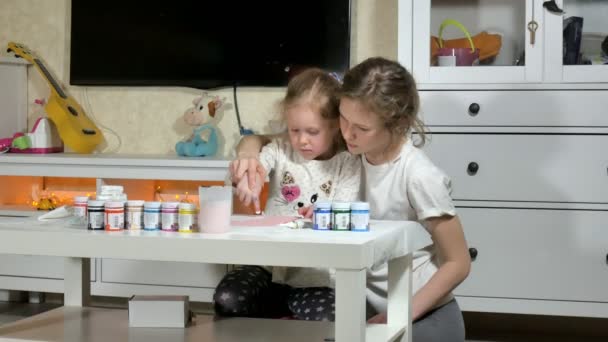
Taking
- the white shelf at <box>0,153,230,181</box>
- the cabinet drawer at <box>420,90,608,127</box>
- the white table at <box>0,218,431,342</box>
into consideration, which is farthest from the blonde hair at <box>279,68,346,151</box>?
the white shelf at <box>0,153,230,181</box>

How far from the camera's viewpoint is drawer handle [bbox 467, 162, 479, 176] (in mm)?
3055

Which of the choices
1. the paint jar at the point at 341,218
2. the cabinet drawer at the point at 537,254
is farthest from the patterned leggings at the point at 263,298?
the cabinet drawer at the point at 537,254

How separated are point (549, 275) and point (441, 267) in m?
1.24

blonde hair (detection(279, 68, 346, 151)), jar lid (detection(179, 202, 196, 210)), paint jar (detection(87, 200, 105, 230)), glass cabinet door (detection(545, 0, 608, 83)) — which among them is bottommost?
paint jar (detection(87, 200, 105, 230))

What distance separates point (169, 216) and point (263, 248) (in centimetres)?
24

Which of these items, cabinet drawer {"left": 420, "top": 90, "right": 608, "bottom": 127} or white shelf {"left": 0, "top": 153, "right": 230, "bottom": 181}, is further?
white shelf {"left": 0, "top": 153, "right": 230, "bottom": 181}

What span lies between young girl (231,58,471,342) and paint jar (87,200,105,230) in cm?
34

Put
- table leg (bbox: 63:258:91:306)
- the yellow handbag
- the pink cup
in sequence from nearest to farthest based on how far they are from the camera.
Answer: the pink cup, table leg (bbox: 63:258:91:306), the yellow handbag

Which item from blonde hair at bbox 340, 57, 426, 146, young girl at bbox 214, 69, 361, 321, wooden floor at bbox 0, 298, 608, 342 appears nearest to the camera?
blonde hair at bbox 340, 57, 426, 146

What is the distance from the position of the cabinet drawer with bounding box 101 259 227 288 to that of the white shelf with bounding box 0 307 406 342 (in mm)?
1363

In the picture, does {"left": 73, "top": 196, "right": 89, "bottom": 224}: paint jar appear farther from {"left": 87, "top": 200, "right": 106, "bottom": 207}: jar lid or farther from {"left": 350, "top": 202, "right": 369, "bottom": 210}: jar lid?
{"left": 350, "top": 202, "right": 369, "bottom": 210}: jar lid

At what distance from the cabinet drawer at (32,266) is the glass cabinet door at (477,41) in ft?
4.75

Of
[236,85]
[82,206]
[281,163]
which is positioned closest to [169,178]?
[236,85]

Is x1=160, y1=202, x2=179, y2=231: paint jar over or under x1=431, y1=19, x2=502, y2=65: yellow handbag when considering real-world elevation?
under
